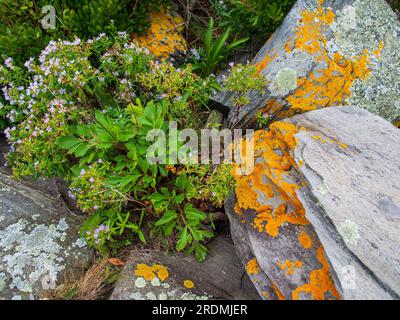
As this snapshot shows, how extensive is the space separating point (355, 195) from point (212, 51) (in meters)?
2.54

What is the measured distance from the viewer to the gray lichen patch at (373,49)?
4.43 meters

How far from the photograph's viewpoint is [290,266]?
3.21 m

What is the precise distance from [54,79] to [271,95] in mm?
2121

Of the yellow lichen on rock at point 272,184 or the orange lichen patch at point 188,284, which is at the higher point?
the yellow lichen on rock at point 272,184

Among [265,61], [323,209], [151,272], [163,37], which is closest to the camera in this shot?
[323,209]

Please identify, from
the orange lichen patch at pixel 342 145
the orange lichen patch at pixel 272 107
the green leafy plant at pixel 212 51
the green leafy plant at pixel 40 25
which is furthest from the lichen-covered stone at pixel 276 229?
the green leafy plant at pixel 40 25

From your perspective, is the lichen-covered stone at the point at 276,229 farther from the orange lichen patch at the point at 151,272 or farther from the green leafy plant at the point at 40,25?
the green leafy plant at the point at 40,25

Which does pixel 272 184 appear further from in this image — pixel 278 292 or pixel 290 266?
pixel 278 292

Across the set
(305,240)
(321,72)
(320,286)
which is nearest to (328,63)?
(321,72)

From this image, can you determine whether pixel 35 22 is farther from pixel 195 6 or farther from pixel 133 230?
pixel 133 230

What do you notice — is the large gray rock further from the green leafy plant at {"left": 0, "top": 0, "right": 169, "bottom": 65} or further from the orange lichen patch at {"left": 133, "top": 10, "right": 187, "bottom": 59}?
the green leafy plant at {"left": 0, "top": 0, "right": 169, "bottom": 65}

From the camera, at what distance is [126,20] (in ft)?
15.1

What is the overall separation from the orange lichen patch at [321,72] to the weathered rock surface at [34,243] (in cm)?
258
